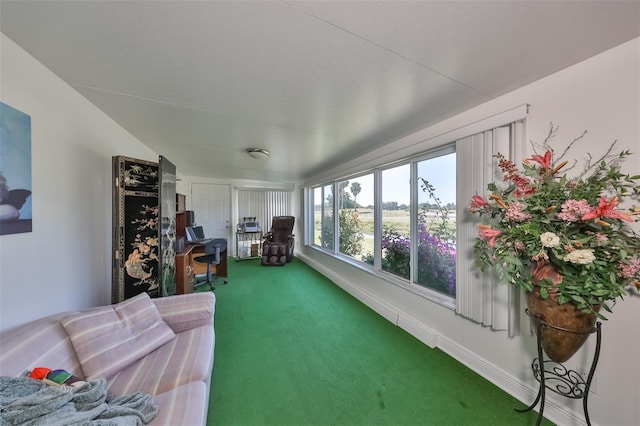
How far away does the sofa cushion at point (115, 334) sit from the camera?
129 cm

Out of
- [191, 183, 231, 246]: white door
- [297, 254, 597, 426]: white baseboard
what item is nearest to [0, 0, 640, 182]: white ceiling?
[297, 254, 597, 426]: white baseboard

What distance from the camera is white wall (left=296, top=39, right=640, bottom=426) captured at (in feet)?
3.96

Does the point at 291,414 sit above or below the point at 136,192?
below

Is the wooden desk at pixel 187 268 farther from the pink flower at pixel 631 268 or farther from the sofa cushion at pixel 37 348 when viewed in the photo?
the pink flower at pixel 631 268

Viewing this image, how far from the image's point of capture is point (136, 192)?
207 cm

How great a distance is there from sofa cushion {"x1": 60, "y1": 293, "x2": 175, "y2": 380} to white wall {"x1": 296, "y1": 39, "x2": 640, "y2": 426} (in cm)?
251

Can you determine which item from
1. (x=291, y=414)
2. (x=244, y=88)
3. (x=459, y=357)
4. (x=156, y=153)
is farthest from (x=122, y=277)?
(x=459, y=357)

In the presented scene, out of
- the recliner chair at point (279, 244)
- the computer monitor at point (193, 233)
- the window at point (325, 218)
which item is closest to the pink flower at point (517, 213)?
the window at point (325, 218)

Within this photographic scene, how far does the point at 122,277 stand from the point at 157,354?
0.86m

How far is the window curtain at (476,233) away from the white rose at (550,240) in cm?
64

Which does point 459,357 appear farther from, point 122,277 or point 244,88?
point 122,277

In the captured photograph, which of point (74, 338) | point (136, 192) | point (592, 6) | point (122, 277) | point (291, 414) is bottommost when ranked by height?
point (291, 414)

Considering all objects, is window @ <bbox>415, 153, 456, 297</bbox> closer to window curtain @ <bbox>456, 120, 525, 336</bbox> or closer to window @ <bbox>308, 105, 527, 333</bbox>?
window @ <bbox>308, 105, 527, 333</bbox>

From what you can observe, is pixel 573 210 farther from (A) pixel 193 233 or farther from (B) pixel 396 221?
(A) pixel 193 233
